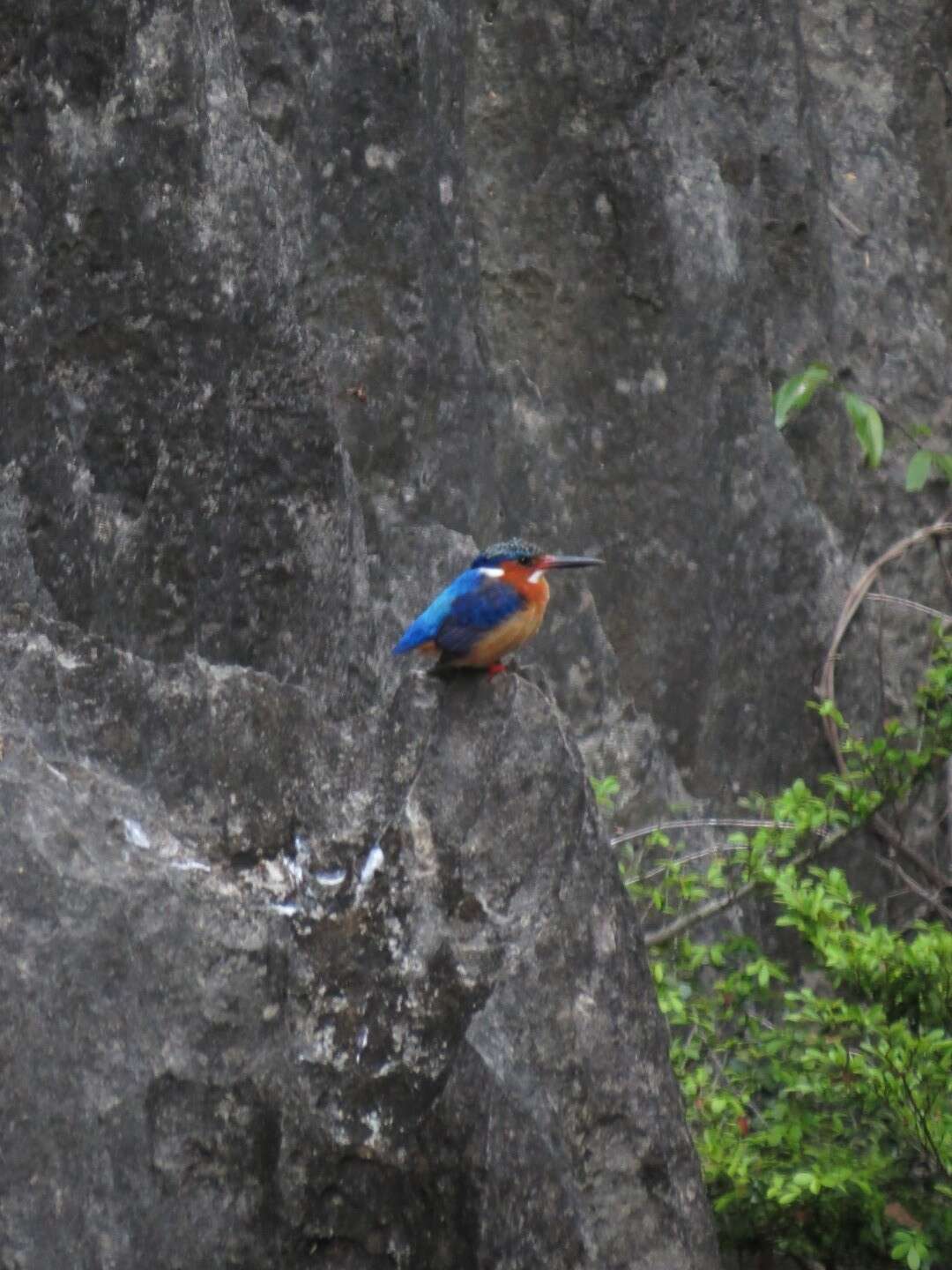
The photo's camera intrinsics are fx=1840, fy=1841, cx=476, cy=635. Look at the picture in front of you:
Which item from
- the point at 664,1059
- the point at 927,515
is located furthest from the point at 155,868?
the point at 927,515

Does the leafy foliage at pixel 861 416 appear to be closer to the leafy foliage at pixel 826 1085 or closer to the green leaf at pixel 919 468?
the green leaf at pixel 919 468

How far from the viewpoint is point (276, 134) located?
17.1ft

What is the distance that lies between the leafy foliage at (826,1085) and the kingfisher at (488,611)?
1032 millimetres

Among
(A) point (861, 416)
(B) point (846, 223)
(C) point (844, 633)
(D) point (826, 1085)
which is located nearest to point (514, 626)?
(D) point (826, 1085)

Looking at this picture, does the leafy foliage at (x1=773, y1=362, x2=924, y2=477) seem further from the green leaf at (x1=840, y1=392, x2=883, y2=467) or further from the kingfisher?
the kingfisher

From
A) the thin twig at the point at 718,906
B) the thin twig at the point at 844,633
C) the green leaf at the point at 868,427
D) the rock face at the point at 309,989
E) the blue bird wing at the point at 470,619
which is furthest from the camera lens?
the thin twig at the point at 844,633

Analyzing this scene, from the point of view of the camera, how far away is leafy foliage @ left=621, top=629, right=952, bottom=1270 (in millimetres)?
4270

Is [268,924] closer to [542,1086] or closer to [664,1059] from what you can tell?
[542,1086]

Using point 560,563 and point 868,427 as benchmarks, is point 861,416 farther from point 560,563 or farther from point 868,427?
point 560,563

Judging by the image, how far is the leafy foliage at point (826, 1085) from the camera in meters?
4.27

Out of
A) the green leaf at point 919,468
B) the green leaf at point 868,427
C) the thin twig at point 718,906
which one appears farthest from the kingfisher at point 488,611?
the green leaf at point 919,468

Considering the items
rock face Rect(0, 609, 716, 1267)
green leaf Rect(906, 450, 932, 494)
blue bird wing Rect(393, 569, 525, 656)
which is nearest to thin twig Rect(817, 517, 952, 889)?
green leaf Rect(906, 450, 932, 494)

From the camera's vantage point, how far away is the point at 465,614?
390 cm

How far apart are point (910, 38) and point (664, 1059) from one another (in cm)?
533
